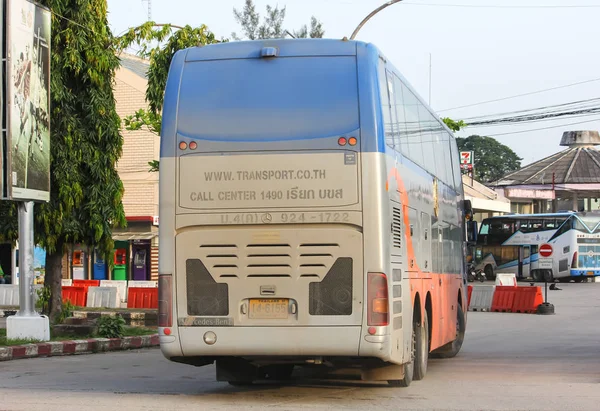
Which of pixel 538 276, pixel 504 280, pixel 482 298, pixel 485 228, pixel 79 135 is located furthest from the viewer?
pixel 485 228

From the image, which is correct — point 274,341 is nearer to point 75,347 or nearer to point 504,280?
point 75,347

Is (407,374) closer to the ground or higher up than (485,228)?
closer to the ground

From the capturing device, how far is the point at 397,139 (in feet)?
38.5

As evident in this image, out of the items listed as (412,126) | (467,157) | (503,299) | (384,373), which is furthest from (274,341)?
(467,157)

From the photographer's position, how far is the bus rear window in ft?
35.1

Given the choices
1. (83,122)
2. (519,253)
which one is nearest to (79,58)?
(83,122)

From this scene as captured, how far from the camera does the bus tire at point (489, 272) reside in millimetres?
61606

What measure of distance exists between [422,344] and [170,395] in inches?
128

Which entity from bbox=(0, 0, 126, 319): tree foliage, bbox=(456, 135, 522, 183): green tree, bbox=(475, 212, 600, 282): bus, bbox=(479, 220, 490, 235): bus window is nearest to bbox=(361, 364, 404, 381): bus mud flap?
bbox=(0, 0, 126, 319): tree foliage

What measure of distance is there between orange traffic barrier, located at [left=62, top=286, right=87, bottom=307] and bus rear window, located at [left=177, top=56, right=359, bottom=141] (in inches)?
920

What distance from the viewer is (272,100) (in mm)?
10828

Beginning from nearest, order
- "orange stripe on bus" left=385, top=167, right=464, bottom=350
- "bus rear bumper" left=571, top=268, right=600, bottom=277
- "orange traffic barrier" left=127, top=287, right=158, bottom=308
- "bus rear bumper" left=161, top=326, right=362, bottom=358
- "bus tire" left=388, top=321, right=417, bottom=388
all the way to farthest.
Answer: "bus rear bumper" left=161, top=326, right=362, bottom=358 < "orange stripe on bus" left=385, top=167, right=464, bottom=350 < "bus tire" left=388, top=321, right=417, bottom=388 < "orange traffic barrier" left=127, top=287, right=158, bottom=308 < "bus rear bumper" left=571, top=268, right=600, bottom=277

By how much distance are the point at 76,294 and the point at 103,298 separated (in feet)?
3.16

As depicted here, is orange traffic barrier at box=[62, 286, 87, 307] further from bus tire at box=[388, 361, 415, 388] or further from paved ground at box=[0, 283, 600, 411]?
bus tire at box=[388, 361, 415, 388]
